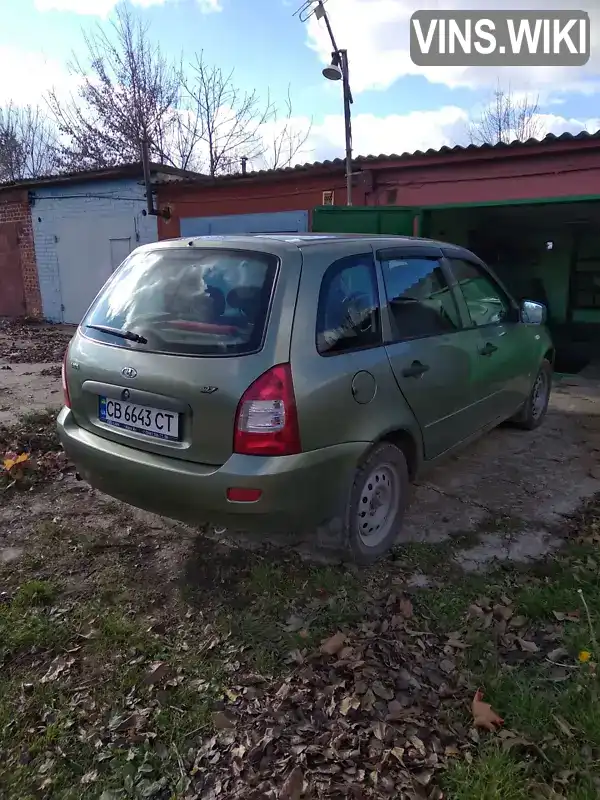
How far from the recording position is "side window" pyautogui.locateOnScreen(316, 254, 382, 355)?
2.74 meters

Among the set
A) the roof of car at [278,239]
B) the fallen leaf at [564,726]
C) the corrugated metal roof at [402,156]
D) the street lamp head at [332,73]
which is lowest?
the fallen leaf at [564,726]

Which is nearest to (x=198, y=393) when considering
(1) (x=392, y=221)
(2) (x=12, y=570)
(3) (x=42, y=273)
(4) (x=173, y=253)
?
(4) (x=173, y=253)

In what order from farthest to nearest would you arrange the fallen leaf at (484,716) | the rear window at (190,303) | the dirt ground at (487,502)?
1. the dirt ground at (487,502)
2. the rear window at (190,303)
3. the fallen leaf at (484,716)

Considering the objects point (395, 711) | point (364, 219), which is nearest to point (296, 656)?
point (395, 711)

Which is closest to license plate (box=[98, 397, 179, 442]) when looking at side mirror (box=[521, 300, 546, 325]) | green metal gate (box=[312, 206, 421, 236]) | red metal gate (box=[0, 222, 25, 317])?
side mirror (box=[521, 300, 546, 325])

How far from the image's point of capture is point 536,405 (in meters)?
5.44

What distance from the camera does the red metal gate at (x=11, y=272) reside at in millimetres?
14562

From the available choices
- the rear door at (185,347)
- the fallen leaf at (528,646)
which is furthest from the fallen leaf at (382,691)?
the rear door at (185,347)

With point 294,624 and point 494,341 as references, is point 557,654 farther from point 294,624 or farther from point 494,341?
point 494,341

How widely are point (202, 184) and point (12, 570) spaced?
974 cm

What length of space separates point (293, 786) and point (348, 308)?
200cm

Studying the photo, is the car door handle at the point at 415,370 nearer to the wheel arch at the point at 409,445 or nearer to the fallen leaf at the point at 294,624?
the wheel arch at the point at 409,445

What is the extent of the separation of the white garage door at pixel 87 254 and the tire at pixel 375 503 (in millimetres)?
10882

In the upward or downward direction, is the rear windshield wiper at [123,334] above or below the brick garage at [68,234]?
below
